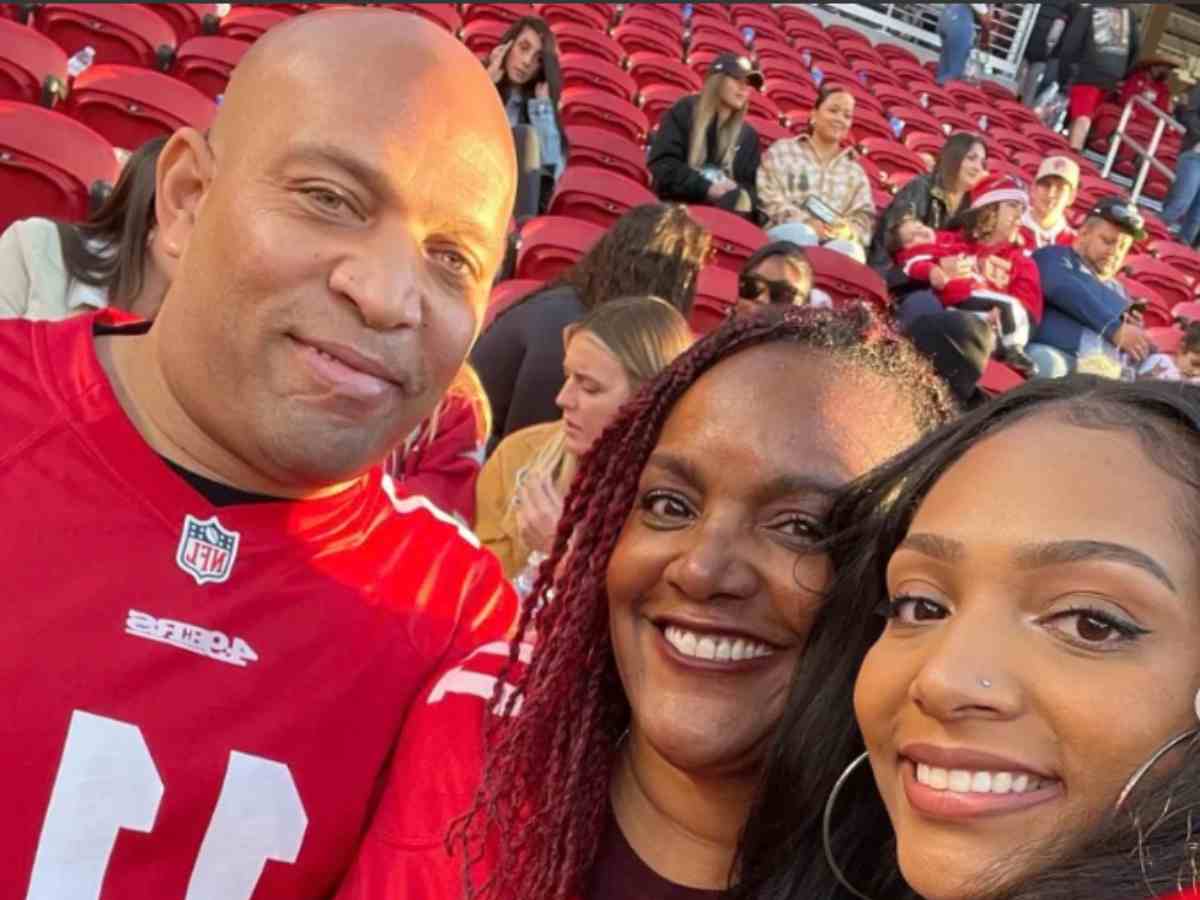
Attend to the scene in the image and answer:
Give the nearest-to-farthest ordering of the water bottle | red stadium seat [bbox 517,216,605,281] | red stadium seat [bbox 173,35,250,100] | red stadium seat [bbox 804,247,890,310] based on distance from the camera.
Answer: red stadium seat [bbox 517,216,605,281] < the water bottle < red stadium seat [bbox 804,247,890,310] < red stadium seat [bbox 173,35,250,100]

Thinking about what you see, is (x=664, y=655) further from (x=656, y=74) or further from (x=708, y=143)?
(x=656, y=74)

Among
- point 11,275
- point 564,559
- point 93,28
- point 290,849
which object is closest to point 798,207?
point 93,28

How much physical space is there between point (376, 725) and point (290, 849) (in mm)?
147

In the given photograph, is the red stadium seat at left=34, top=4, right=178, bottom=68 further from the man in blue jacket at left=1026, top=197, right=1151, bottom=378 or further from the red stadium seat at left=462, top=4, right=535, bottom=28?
the man in blue jacket at left=1026, top=197, right=1151, bottom=378

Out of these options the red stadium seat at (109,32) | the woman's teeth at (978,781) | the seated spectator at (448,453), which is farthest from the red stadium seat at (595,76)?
the woman's teeth at (978,781)

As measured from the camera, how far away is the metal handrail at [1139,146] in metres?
12.5

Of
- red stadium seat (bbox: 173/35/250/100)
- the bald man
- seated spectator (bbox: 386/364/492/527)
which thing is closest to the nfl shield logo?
the bald man

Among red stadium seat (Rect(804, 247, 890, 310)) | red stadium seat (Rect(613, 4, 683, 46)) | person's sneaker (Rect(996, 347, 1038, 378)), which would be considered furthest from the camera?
red stadium seat (Rect(613, 4, 683, 46))

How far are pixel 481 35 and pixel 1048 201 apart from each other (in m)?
3.34

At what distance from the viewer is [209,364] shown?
1.30 meters

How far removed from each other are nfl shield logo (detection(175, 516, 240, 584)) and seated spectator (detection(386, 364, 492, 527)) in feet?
3.88

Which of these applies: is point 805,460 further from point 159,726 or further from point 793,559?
point 159,726

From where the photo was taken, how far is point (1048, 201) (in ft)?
21.5

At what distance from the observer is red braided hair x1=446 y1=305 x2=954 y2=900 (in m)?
1.38
